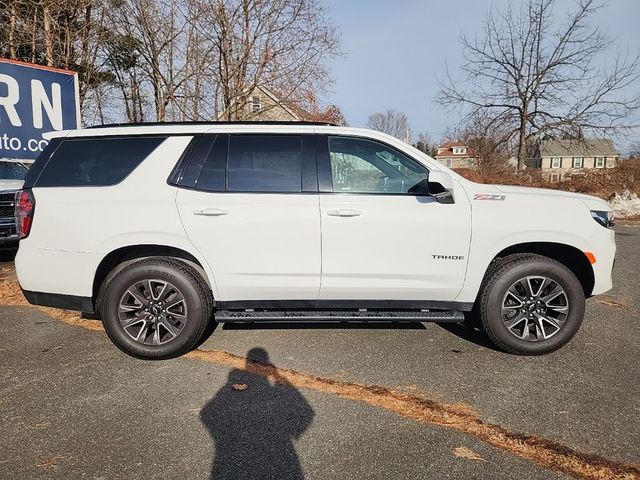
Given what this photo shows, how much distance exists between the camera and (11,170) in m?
8.65

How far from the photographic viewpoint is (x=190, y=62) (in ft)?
50.9

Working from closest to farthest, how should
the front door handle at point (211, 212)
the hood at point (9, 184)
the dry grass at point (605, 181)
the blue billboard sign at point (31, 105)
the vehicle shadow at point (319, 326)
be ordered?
the front door handle at point (211, 212) → the vehicle shadow at point (319, 326) → the hood at point (9, 184) → the blue billboard sign at point (31, 105) → the dry grass at point (605, 181)

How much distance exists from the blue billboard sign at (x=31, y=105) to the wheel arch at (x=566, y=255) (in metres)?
8.43

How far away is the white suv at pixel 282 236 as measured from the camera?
349cm

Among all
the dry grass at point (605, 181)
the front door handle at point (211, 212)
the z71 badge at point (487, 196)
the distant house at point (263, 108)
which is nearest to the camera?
the front door handle at point (211, 212)

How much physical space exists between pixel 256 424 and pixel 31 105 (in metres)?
8.31

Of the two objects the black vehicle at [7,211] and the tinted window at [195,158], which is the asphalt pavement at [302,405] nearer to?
the tinted window at [195,158]

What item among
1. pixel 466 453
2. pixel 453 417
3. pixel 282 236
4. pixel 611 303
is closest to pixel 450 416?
pixel 453 417

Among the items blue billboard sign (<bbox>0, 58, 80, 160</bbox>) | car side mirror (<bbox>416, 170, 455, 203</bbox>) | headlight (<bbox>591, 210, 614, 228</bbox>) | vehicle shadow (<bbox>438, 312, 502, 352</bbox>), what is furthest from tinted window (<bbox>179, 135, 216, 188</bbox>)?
blue billboard sign (<bbox>0, 58, 80, 160</bbox>)

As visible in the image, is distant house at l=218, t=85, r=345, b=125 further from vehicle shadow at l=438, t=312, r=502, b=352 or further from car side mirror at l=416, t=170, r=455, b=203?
car side mirror at l=416, t=170, r=455, b=203

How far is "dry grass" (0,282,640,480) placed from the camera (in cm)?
229

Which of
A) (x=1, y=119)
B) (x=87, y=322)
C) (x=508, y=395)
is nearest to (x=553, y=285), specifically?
(x=508, y=395)

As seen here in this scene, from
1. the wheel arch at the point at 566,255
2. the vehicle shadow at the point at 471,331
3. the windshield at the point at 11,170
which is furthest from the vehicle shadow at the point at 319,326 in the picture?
the windshield at the point at 11,170

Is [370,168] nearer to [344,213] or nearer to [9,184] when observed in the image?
[344,213]
